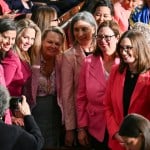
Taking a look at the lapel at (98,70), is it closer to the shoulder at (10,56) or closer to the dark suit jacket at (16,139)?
the shoulder at (10,56)

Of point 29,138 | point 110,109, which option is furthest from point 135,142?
point 110,109

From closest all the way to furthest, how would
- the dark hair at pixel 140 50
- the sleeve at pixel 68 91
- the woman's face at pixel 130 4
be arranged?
the dark hair at pixel 140 50, the sleeve at pixel 68 91, the woman's face at pixel 130 4

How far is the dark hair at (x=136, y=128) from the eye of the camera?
3304 mm

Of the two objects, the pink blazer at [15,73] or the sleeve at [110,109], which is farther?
the pink blazer at [15,73]

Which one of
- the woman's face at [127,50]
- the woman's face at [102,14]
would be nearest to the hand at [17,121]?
the woman's face at [127,50]

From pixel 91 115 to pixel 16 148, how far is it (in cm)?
114

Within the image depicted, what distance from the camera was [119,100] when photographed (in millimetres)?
4098

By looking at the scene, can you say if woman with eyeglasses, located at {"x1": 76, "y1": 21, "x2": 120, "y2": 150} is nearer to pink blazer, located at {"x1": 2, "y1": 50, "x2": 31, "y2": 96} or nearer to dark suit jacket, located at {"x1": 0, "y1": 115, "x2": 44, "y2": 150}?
pink blazer, located at {"x1": 2, "y1": 50, "x2": 31, "y2": 96}

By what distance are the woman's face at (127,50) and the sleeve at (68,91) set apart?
0.65m

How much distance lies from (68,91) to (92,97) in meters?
0.25

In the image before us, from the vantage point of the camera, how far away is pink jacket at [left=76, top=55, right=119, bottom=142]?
4363 mm

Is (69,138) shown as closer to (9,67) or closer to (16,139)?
(9,67)

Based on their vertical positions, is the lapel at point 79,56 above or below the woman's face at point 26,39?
below

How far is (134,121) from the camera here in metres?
3.38
